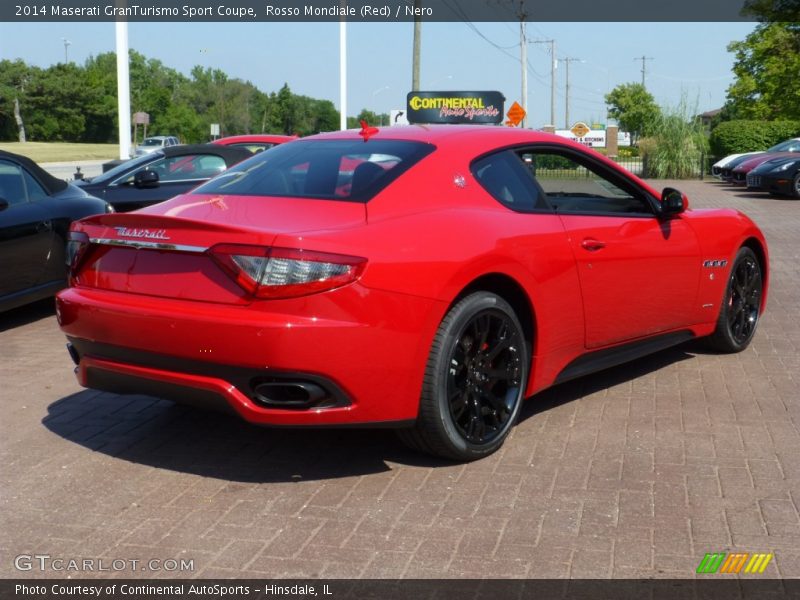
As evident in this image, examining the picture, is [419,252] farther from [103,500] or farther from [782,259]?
[782,259]

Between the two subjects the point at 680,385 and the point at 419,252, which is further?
the point at 680,385

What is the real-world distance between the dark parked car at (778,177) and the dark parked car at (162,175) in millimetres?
16103

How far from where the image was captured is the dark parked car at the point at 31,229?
7.72 metres

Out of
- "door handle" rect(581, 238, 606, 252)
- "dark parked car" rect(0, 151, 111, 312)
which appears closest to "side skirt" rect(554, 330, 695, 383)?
"door handle" rect(581, 238, 606, 252)

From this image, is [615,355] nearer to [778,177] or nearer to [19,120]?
[778,177]

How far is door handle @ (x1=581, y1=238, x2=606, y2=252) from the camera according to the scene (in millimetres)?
5176

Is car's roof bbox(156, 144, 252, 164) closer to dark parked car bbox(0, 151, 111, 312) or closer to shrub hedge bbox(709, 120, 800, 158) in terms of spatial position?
dark parked car bbox(0, 151, 111, 312)

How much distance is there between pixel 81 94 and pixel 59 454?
98.0 m

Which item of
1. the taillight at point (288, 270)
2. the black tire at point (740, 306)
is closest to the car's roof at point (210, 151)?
the black tire at point (740, 306)

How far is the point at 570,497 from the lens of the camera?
4129mm

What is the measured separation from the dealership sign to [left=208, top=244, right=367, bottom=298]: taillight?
101 ft
